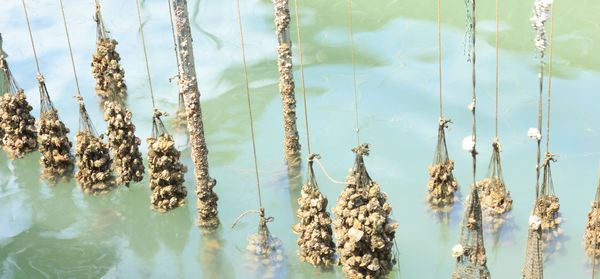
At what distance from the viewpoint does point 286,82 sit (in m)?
9.78

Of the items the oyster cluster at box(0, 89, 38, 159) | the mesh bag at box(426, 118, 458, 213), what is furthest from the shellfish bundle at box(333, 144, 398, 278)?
the oyster cluster at box(0, 89, 38, 159)

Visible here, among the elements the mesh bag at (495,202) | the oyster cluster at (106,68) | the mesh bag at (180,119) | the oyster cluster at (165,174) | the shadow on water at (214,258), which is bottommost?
the shadow on water at (214,258)

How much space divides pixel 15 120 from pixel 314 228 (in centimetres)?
505

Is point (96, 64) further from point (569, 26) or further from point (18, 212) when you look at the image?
point (569, 26)

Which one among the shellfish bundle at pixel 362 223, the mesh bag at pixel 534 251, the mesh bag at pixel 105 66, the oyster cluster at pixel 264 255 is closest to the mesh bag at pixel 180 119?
the mesh bag at pixel 105 66

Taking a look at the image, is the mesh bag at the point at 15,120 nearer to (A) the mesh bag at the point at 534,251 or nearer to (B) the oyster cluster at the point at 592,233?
(A) the mesh bag at the point at 534,251

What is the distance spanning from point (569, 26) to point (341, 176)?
16.8 ft

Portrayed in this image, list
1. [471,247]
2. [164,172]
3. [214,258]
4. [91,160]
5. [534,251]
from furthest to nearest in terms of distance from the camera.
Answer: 1. [91,160]
2. [164,172]
3. [214,258]
4. [471,247]
5. [534,251]

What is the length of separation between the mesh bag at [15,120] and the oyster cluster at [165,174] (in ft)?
8.05

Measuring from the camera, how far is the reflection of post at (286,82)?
9438 millimetres

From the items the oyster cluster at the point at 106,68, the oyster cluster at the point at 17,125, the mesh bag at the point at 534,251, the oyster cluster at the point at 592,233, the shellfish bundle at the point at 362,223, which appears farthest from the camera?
the oyster cluster at the point at 106,68

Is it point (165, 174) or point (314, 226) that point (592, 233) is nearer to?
point (314, 226)

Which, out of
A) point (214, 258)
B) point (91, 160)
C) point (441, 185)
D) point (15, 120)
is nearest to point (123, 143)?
point (91, 160)

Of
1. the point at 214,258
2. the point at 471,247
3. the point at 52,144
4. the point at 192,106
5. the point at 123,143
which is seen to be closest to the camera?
the point at 471,247
